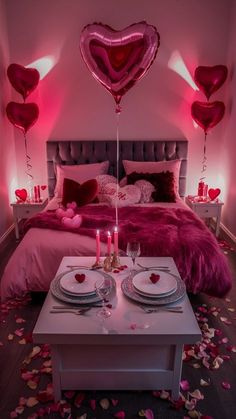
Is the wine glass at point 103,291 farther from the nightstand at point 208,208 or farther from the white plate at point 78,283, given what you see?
the nightstand at point 208,208

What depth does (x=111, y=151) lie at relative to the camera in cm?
384

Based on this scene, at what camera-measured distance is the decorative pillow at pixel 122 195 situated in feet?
10.6

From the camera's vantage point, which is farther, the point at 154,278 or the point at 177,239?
the point at 177,239

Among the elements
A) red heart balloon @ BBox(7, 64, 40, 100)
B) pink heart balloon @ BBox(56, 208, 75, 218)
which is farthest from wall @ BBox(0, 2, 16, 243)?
pink heart balloon @ BBox(56, 208, 75, 218)

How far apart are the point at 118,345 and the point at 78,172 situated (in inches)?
91.2

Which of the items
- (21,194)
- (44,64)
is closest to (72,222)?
(21,194)

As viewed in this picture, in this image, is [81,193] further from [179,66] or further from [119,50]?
[179,66]

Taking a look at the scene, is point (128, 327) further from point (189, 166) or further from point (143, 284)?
point (189, 166)

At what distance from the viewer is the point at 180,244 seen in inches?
91.4

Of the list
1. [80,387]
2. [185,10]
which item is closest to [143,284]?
[80,387]


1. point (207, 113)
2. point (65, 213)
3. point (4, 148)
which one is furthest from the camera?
point (4, 148)

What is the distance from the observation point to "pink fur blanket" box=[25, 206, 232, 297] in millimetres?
2260

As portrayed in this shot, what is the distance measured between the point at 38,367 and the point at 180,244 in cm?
121

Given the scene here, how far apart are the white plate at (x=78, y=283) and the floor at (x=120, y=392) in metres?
0.52
